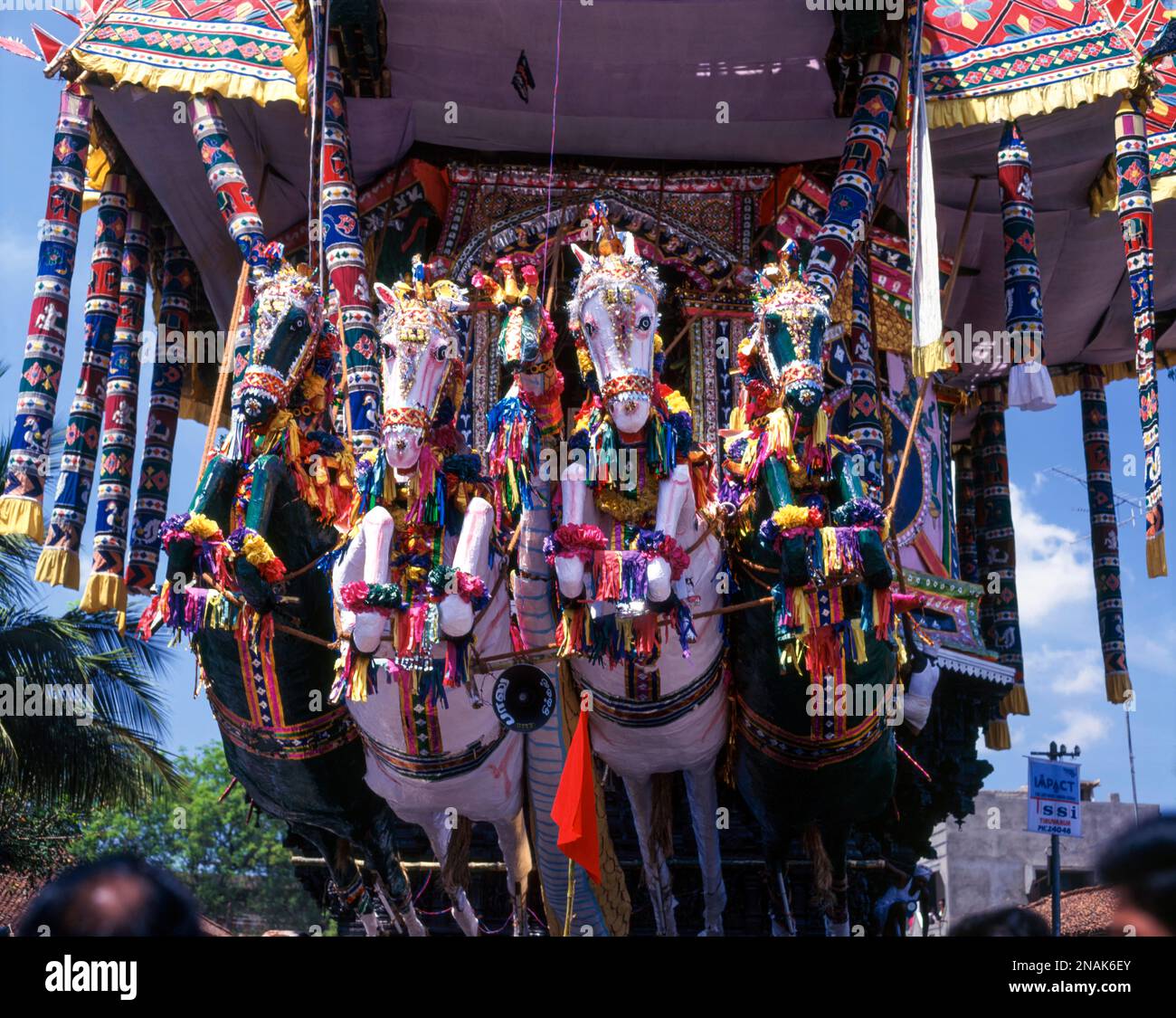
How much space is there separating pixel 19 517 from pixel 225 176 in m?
2.88

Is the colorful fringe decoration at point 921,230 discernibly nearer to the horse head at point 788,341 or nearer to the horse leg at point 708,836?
the horse head at point 788,341

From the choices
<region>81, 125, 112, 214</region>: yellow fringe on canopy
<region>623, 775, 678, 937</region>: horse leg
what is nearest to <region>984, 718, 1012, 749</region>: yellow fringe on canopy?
<region>623, 775, 678, 937</region>: horse leg

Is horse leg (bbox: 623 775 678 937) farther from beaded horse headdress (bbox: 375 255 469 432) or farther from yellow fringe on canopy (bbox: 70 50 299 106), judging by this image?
yellow fringe on canopy (bbox: 70 50 299 106)

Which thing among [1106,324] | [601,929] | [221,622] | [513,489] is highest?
[1106,324]

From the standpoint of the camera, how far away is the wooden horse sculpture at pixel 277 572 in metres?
9.38

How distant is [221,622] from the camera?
9.38 metres

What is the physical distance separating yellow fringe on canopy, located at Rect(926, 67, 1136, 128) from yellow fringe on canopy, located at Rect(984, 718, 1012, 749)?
5.15m

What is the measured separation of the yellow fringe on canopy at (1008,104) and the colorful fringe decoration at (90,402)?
21.1ft

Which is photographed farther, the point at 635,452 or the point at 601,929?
the point at 601,929

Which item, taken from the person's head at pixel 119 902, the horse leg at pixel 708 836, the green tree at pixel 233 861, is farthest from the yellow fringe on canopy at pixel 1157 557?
the green tree at pixel 233 861

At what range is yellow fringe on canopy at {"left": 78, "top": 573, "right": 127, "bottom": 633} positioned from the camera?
42.5 ft

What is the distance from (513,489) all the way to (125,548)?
18.1 ft

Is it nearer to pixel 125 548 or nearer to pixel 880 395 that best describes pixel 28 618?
pixel 125 548
